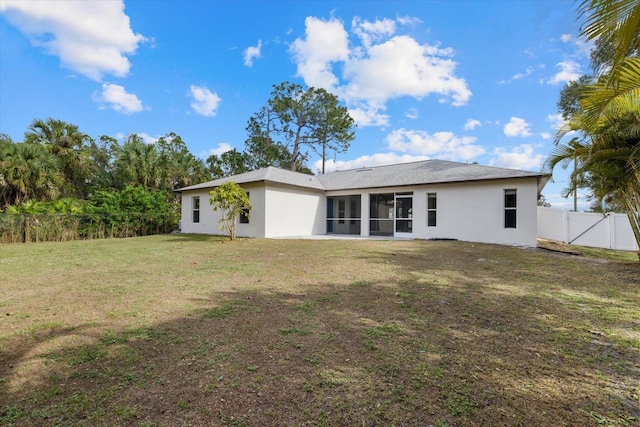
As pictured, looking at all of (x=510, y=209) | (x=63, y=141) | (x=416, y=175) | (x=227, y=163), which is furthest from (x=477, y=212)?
(x=63, y=141)

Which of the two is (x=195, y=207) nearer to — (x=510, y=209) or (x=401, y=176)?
(x=401, y=176)

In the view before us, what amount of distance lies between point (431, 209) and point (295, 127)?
64.6 feet

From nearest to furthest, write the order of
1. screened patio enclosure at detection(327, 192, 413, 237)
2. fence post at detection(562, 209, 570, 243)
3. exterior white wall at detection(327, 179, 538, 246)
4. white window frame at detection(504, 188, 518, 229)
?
exterior white wall at detection(327, 179, 538, 246)
white window frame at detection(504, 188, 518, 229)
fence post at detection(562, 209, 570, 243)
screened patio enclosure at detection(327, 192, 413, 237)

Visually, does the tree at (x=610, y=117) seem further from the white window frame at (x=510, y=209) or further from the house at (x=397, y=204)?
the house at (x=397, y=204)

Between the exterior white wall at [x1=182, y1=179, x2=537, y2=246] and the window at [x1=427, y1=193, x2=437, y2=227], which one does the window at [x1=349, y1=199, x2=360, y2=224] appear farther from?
the window at [x1=427, y1=193, x2=437, y2=227]

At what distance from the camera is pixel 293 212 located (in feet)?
52.9

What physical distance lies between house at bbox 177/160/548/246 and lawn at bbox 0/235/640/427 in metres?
6.79

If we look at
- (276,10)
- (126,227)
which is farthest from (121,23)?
(126,227)

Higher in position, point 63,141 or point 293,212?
point 63,141

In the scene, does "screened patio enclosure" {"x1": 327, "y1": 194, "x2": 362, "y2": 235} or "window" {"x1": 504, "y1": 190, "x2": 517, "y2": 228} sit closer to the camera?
"window" {"x1": 504, "y1": 190, "x2": 517, "y2": 228}

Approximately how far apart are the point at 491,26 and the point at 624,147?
6.63 metres

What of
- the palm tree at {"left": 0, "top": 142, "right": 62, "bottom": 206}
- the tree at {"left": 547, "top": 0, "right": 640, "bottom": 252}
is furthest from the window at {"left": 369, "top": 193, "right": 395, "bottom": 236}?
the palm tree at {"left": 0, "top": 142, "right": 62, "bottom": 206}

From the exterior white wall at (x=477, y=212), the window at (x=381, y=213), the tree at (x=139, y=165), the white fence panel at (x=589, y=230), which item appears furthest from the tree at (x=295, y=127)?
the white fence panel at (x=589, y=230)

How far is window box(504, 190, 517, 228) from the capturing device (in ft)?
40.1
